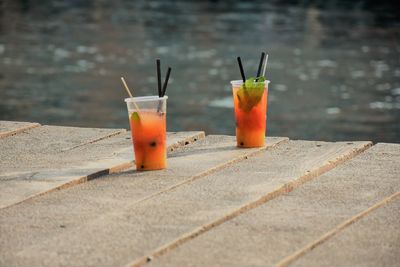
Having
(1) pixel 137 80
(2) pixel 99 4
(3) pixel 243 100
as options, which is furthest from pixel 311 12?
(3) pixel 243 100

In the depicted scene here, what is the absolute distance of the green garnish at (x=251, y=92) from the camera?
15.5 feet

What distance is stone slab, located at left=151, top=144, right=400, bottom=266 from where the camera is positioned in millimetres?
3070

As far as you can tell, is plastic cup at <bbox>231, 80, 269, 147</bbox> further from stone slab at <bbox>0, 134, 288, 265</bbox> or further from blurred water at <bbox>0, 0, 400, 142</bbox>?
blurred water at <bbox>0, 0, 400, 142</bbox>

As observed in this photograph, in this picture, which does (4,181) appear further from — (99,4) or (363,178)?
(99,4)

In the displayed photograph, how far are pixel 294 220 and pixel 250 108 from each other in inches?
55.1

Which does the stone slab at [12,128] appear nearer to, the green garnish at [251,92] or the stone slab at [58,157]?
the stone slab at [58,157]

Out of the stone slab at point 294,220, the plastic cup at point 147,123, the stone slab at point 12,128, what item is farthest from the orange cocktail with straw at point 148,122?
the stone slab at point 12,128

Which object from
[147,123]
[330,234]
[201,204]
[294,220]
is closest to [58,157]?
[147,123]

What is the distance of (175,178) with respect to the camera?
405 centimetres

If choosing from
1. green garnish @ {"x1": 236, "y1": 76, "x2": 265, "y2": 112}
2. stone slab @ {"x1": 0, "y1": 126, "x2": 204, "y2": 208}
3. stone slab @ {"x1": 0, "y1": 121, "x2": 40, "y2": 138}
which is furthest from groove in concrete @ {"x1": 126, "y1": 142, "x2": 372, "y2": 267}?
stone slab @ {"x1": 0, "y1": 121, "x2": 40, "y2": 138}

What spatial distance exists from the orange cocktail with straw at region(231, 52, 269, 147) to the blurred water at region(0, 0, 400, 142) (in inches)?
301

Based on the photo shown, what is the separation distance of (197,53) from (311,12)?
11.9 metres

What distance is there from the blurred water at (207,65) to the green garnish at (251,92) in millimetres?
7684

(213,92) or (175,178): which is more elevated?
(175,178)
